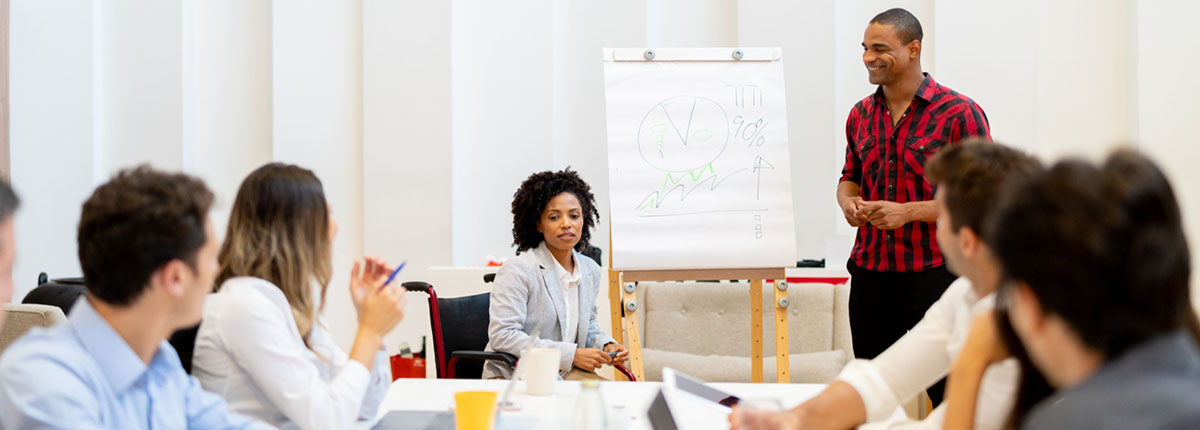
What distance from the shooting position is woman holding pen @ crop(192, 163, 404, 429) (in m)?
1.61

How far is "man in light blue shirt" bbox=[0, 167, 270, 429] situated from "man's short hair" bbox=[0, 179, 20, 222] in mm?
108

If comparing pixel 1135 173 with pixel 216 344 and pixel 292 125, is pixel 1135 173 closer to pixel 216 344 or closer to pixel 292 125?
pixel 216 344

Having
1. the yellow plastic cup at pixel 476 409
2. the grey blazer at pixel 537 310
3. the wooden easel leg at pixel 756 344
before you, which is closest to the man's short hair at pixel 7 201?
the yellow plastic cup at pixel 476 409

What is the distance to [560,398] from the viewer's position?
2.03 meters

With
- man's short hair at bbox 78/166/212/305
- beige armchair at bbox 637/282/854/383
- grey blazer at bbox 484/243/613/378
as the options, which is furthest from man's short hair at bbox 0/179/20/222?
beige armchair at bbox 637/282/854/383

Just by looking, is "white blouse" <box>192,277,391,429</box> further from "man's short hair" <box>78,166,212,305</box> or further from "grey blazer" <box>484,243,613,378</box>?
A: "grey blazer" <box>484,243,613,378</box>

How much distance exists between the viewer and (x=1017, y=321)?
985mm

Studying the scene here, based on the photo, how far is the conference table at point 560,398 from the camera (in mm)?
1811

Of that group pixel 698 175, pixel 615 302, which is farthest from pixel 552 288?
pixel 698 175

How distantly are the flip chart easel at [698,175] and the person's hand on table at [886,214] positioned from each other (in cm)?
51

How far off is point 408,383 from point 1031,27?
360 cm

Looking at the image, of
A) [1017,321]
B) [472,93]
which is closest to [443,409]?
[1017,321]

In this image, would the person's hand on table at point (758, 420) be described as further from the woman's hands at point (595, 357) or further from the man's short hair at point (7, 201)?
the woman's hands at point (595, 357)

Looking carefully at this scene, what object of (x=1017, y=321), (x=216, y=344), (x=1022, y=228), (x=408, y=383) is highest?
(x=1022, y=228)
